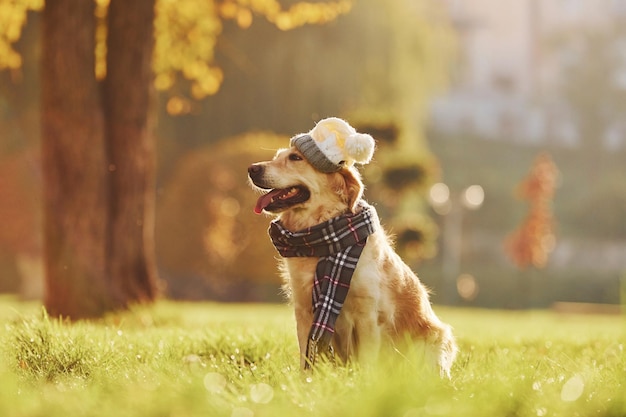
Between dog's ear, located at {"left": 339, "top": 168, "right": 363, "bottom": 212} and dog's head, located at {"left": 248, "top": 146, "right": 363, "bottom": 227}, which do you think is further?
dog's ear, located at {"left": 339, "top": 168, "right": 363, "bottom": 212}

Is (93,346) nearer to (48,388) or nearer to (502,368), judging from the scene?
(48,388)

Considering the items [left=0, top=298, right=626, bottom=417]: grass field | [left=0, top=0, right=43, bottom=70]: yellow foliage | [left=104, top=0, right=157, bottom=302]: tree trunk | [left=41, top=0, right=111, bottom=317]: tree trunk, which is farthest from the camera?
[left=0, top=0, right=43, bottom=70]: yellow foliage

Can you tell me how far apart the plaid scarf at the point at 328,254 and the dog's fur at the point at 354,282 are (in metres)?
0.06

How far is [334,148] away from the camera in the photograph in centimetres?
484

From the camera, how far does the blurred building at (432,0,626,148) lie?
166ft

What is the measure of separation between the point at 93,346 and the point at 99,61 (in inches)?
253

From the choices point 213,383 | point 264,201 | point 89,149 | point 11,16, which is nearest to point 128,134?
point 89,149

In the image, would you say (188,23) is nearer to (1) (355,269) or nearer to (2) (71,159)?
(2) (71,159)

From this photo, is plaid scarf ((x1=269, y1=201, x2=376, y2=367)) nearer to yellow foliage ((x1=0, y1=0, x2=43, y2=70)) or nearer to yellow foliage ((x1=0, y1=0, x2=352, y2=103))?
yellow foliage ((x1=0, y1=0, x2=352, y2=103))

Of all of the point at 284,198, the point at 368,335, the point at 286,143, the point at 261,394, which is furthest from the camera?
the point at 286,143

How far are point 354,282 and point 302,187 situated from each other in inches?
23.8

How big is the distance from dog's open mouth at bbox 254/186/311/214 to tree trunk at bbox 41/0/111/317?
16.0ft

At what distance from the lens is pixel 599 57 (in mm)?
50000

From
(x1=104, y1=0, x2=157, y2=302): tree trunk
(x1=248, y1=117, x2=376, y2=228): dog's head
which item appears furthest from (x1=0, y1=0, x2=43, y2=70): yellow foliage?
(x1=248, y1=117, x2=376, y2=228): dog's head
